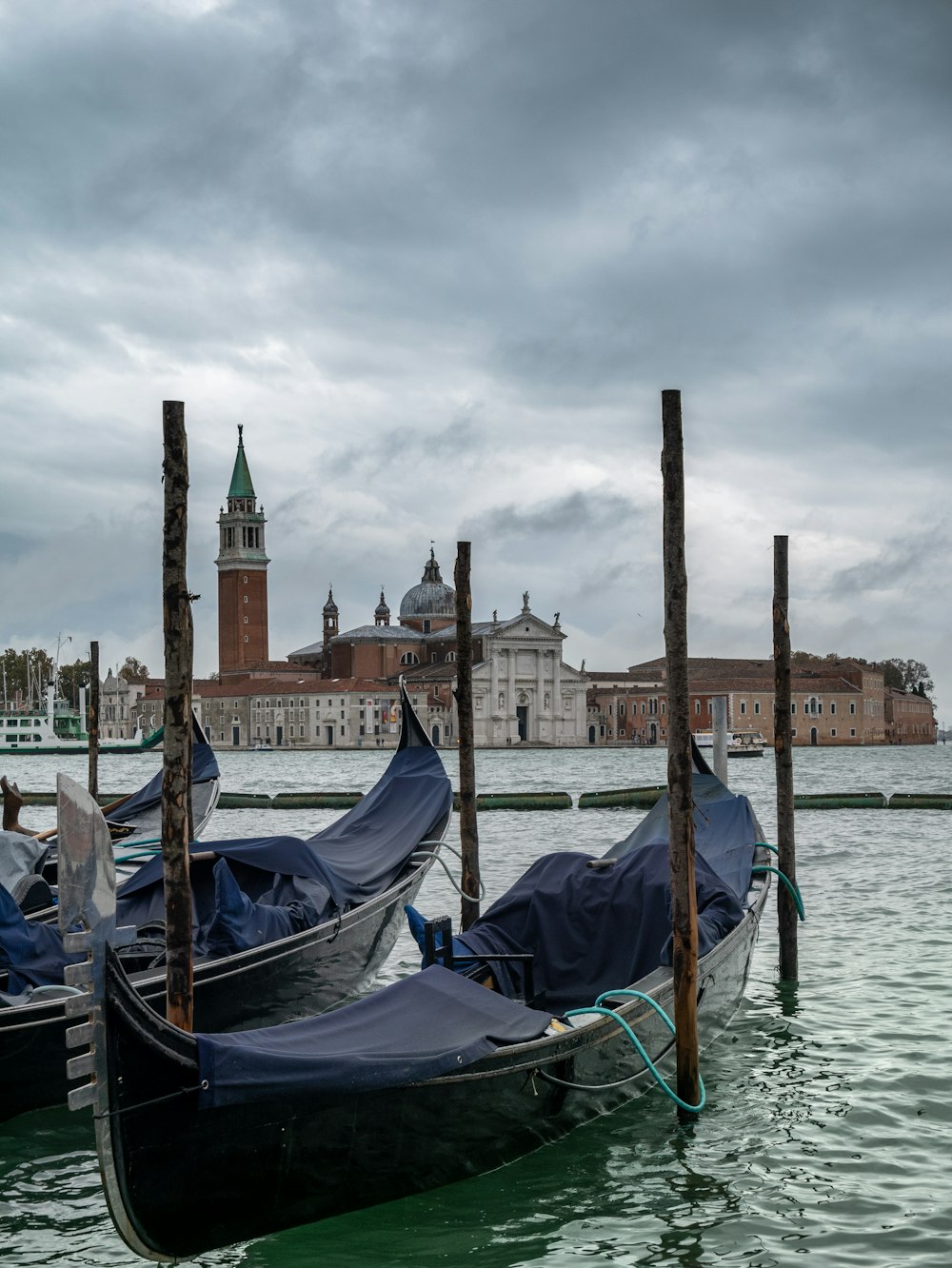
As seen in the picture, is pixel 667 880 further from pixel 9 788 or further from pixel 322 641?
pixel 322 641

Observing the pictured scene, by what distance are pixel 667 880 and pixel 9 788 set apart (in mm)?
7602

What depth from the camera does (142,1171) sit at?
3615 millimetres

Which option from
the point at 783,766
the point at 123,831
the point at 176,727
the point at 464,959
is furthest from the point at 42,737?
the point at 176,727

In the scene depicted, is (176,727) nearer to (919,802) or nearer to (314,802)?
(314,802)

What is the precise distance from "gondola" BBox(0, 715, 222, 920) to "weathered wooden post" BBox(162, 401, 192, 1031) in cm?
256

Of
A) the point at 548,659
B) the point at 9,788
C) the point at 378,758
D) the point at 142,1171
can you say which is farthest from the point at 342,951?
the point at 548,659

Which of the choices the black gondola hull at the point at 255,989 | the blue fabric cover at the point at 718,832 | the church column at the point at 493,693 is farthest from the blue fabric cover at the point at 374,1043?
the church column at the point at 493,693

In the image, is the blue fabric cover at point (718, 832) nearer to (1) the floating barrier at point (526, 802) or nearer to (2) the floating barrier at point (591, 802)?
(2) the floating barrier at point (591, 802)

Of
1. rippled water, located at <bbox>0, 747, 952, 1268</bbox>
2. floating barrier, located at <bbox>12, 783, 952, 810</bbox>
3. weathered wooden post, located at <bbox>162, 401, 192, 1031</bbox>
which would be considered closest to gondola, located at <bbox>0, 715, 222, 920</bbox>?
rippled water, located at <bbox>0, 747, 952, 1268</bbox>

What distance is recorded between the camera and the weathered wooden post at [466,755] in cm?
881

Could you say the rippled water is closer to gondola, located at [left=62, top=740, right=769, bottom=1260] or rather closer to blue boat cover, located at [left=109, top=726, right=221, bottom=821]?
gondola, located at [left=62, top=740, right=769, bottom=1260]

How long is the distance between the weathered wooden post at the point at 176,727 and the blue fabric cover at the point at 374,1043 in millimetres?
937

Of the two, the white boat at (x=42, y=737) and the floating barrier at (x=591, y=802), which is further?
the white boat at (x=42, y=737)

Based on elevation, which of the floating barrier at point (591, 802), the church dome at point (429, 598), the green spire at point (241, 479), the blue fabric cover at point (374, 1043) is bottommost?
the floating barrier at point (591, 802)
